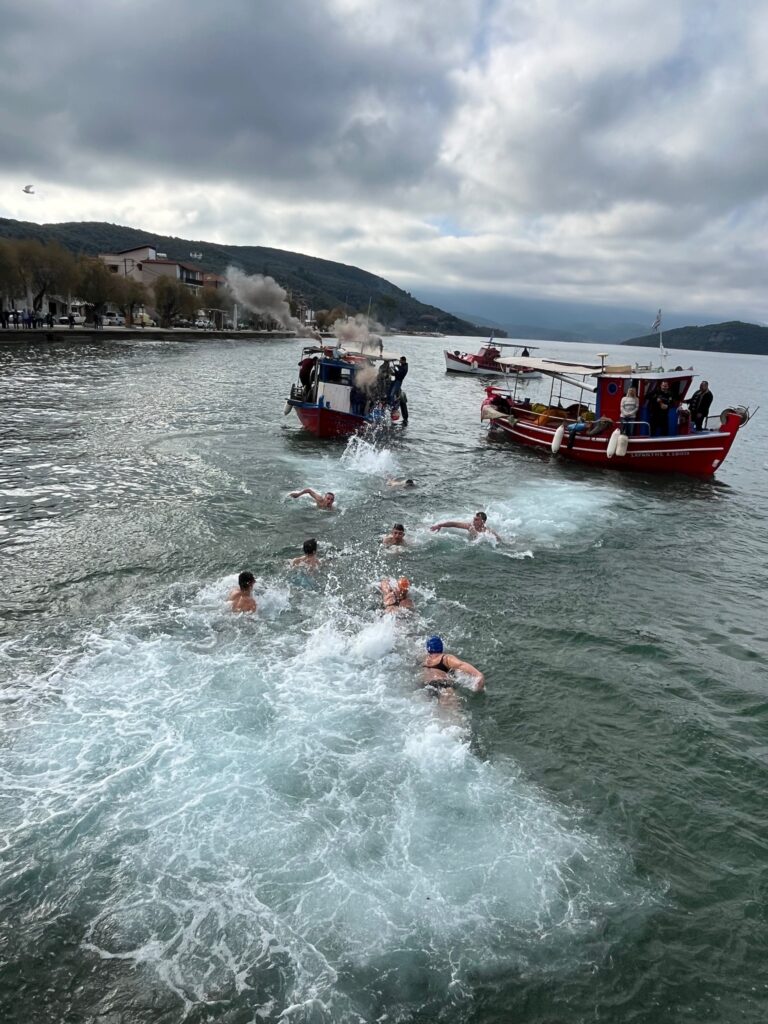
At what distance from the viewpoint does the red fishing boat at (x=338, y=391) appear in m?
27.1

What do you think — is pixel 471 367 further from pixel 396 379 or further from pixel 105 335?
pixel 396 379

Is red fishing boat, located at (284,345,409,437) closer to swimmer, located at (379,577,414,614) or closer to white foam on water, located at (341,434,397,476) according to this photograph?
white foam on water, located at (341,434,397,476)

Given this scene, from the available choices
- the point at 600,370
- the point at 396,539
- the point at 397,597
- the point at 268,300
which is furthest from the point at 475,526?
the point at 268,300

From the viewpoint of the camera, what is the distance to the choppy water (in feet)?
17.2

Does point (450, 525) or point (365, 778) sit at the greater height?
point (450, 525)

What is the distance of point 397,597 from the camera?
1153cm

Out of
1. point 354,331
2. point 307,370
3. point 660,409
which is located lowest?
point 660,409

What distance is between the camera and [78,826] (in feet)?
20.9

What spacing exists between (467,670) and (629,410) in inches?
776

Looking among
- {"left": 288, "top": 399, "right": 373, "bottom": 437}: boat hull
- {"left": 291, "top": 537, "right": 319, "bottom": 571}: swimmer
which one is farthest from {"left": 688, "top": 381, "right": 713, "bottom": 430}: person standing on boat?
{"left": 291, "top": 537, "right": 319, "bottom": 571}: swimmer

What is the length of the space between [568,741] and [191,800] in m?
5.05

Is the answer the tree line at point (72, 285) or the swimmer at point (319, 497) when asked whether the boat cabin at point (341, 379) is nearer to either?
the swimmer at point (319, 497)

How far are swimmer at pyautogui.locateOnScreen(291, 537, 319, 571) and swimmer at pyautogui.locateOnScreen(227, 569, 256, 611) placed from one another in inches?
76.5

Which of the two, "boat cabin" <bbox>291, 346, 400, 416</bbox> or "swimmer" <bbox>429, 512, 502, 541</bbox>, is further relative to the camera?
"boat cabin" <bbox>291, 346, 400, 416</bbox>
